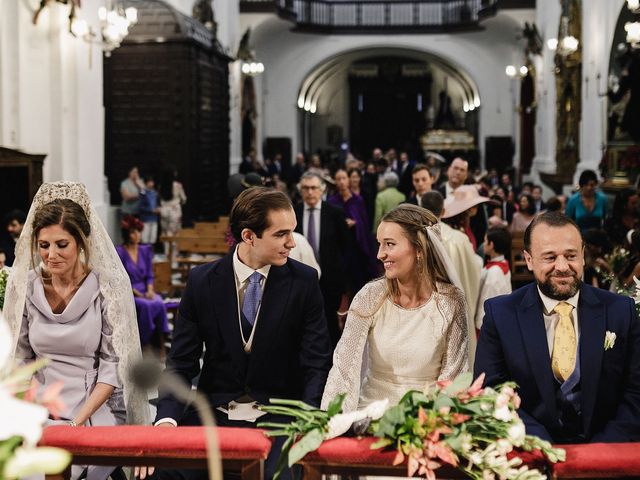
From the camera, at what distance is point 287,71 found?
31.6 meters

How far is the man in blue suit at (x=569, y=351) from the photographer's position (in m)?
3.58

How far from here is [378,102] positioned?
40.5 m

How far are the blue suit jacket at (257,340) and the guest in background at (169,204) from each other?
12456 millimetres

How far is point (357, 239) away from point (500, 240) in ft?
12.1

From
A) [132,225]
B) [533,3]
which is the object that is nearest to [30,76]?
[132,225]

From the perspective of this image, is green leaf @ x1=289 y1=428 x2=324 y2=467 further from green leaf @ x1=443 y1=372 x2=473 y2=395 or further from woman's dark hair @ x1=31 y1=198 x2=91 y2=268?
woman's dark hair @ x1=31 y1=198 x2=91 y2=268

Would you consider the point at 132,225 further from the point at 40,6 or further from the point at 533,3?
the point at 533,3

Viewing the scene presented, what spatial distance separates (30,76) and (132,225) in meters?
3.56

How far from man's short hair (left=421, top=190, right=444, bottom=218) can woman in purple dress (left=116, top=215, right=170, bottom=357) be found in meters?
3.00

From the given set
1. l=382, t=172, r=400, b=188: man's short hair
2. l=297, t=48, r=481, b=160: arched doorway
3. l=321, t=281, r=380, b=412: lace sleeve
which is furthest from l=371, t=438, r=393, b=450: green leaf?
l=297, t=48, r=481, b=160: arched doorway

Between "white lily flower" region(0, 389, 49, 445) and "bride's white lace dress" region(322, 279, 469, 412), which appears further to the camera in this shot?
"bride's white lace dress" region(322, 279, 469, 412)

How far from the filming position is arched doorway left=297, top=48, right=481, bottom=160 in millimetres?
38844

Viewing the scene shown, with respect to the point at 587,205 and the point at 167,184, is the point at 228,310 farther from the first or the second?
the point at 167,184

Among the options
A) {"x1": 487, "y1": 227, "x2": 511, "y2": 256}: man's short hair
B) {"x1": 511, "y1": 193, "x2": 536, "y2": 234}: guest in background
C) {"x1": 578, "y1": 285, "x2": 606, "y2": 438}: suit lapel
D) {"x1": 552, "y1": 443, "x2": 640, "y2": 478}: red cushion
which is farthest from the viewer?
{"x1": 511, "y1": 193, "x2": 536, "y2": 234}: guest in background
